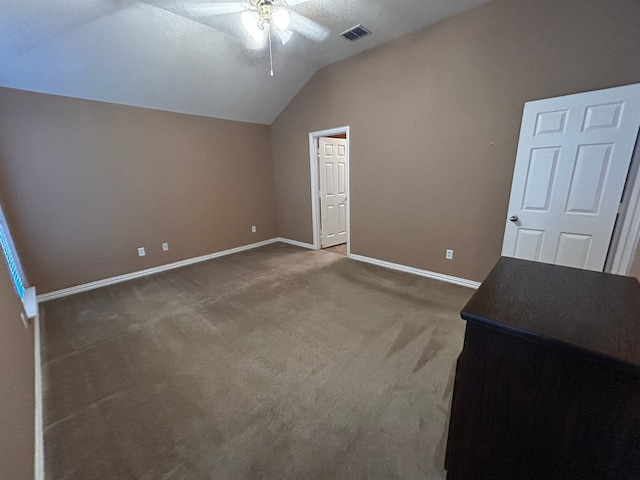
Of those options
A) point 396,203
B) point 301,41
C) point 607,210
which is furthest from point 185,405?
point 301,41

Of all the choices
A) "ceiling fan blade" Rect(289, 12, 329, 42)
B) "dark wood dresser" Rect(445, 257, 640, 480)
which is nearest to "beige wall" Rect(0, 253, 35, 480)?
"dark wood dresser" Rect(445, 257, 640, 480)

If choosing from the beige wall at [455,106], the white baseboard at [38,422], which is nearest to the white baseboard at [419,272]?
the beige wall at [455,106]

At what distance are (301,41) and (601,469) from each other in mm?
3936

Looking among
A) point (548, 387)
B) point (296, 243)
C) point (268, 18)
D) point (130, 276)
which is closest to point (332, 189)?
point (296, 243)

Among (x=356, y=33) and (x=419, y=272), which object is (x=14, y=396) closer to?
(x=419, y=272)

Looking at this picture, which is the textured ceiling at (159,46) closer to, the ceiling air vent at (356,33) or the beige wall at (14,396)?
the ceiling air vent at (356,33)

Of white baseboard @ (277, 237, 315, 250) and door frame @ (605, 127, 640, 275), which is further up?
door frame @ (605, 127, 640, 275)

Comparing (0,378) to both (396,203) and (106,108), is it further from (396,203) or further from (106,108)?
(396,203)

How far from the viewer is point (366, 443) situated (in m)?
Answer: 1.28

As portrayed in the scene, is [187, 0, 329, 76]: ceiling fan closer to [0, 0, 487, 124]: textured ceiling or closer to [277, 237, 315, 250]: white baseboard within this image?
[0, 0, 487, 124]: textured ceiling

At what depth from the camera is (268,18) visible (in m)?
Result: 2.02

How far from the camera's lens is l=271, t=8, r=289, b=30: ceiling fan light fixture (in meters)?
1.89

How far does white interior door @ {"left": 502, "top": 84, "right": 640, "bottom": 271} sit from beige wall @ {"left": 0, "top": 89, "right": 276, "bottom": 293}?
3980mm

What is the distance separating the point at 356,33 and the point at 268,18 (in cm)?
132
